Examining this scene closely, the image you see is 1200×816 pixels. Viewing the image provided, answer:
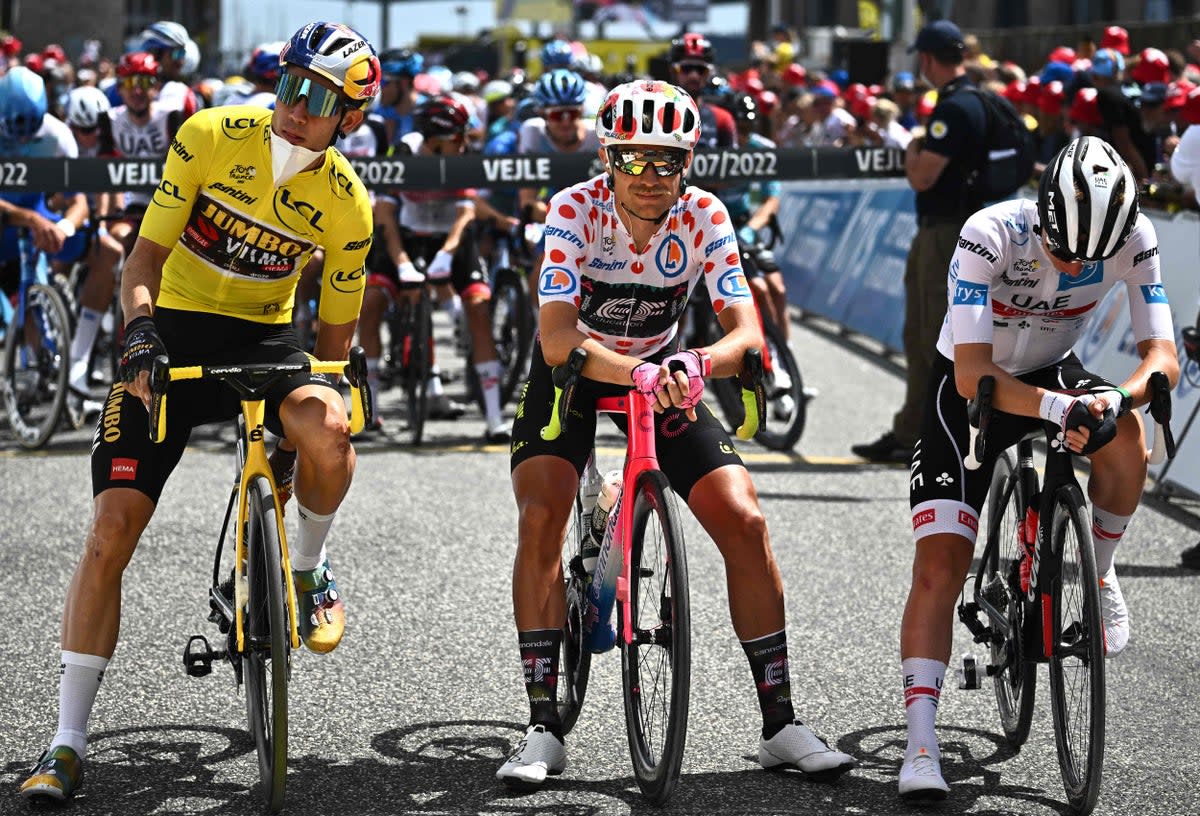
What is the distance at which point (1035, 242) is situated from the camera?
5.32 m

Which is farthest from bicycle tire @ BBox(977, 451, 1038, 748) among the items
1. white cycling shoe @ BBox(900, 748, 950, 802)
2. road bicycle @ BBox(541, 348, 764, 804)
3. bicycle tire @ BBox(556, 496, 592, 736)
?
bicycle tire @ BBox(556, 496, 592, 736)

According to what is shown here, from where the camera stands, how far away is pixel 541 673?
17.6 feet

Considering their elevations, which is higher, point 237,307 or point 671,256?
point 671,256

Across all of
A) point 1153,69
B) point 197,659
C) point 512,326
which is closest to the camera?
point 197,659

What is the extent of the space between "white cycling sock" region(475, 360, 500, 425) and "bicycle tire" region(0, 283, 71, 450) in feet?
8.39

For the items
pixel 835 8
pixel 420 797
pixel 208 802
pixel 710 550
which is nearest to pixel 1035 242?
pixel 420 797

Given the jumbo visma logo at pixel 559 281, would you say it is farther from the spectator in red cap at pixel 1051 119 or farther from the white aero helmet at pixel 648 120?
the spectator in red cap at pixel 1051 119

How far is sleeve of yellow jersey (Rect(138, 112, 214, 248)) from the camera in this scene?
532 centimetres

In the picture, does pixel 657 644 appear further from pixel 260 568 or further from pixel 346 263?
pixel 346 263

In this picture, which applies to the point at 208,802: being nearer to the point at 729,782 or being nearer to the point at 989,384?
the point at 729,782

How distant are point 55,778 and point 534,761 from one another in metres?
1.36

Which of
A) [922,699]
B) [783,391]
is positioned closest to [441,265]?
[783,391]

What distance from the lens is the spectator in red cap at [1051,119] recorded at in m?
14.8

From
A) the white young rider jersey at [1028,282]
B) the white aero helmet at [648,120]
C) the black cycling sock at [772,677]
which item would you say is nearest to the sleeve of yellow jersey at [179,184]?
the white aero helmet at [648,120]
